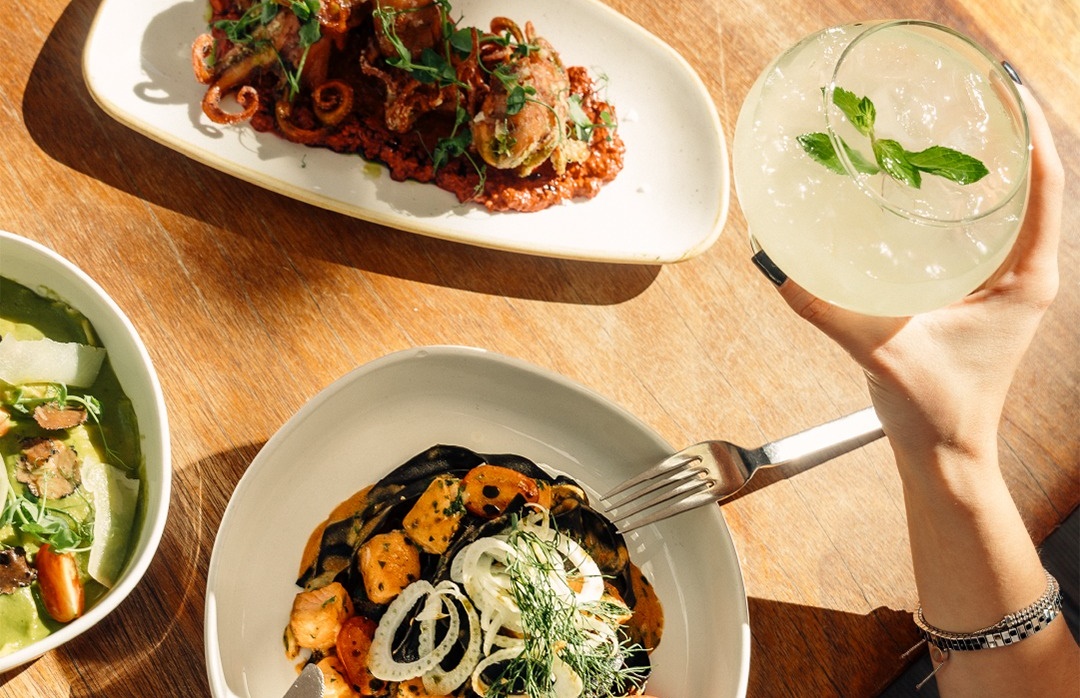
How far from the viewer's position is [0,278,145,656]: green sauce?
115 centimetres

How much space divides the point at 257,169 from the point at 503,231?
400 mm

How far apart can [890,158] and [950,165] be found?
7 cm

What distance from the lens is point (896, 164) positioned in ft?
2.89

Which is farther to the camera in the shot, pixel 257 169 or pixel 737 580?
pixel 257 169

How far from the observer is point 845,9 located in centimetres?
160

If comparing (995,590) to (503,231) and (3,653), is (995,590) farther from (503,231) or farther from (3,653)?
(3,653)

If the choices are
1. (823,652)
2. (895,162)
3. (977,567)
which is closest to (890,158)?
(895,162)

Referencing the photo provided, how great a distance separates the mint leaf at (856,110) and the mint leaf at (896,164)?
21mm

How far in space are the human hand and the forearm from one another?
42 mm

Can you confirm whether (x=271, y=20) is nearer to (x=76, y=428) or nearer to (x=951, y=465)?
(x=76, y=428)

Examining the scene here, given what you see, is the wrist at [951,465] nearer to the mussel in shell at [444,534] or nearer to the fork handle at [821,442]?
the fork handle at [821,442]

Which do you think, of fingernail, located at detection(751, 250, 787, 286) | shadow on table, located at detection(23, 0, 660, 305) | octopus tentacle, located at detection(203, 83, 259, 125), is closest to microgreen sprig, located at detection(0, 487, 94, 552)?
shadow on table, located at detection(23, 0, 660, 305)

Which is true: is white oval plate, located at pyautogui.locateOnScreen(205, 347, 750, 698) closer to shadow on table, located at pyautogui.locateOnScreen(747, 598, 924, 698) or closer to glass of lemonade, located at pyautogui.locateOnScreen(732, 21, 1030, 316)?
shadow on table, located at pyautogui.locateOnScreen(747, 598, 924, 698)

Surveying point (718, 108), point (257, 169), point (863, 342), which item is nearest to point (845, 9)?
point (718, 108)
